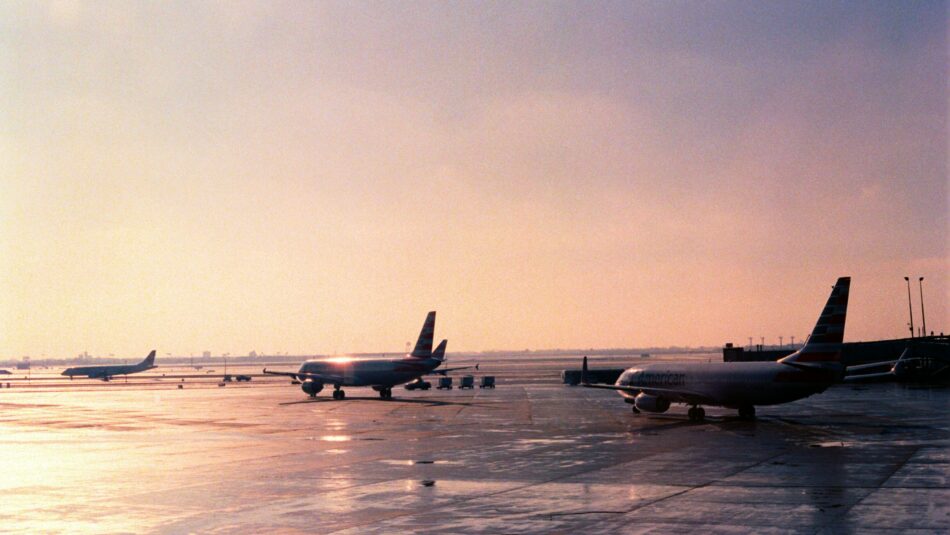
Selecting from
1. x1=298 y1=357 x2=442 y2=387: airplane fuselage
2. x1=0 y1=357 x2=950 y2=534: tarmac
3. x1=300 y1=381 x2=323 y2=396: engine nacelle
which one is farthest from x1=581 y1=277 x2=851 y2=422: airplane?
x1=300 y1=381 x2=323 y2=396: engine nacelle

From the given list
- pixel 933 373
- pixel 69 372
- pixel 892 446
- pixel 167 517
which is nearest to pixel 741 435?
pixel 892 446

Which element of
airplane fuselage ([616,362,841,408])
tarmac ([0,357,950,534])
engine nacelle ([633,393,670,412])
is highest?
airplane fuselage ([616,362,841,408])

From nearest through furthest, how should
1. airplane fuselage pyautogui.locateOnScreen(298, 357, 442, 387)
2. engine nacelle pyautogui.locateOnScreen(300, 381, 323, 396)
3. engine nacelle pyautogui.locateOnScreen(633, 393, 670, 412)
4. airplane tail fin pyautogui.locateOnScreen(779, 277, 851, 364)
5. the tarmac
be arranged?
the tarmac, airplane tail fin pyautogui.locateOnScreen(779, 277, 851, 364), engine nacelle pyautogui.locateOnScreen(633, 393, 670, 412), airplane fuselage pyautogui.locateOnScreen(298, 357, 442, 387), engine nacelle pyautogui.locateOnScreen(300, 381, 323, 396)

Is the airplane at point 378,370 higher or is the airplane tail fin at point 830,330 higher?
the airplane tail fin at point 830,330

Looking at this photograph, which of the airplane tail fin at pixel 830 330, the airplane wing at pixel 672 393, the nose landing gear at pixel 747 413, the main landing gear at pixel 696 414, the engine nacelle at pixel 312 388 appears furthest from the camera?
the engine nacelle at pixel 312 388

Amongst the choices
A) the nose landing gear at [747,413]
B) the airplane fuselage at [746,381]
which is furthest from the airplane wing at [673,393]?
the nose landing gear at [747,413]

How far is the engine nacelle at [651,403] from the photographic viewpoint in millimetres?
58219

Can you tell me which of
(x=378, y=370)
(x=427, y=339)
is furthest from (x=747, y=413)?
(x=378, y=370)

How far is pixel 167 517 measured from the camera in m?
22.8

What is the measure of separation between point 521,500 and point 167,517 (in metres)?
9.41

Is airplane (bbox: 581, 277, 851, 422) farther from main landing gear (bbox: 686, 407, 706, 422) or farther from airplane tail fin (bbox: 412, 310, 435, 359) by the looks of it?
airplane tail fin (bbox: 412, 310, 435, 359)

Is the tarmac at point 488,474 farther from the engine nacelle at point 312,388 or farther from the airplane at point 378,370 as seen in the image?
the engine nacelle at point 312,388

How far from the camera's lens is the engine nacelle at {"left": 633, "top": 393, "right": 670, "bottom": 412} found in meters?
58.2

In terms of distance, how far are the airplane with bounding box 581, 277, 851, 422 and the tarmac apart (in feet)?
5.17
